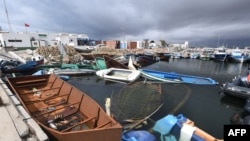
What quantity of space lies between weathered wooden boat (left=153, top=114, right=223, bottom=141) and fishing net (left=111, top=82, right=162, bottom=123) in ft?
5.41

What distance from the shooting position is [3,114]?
3.49 m

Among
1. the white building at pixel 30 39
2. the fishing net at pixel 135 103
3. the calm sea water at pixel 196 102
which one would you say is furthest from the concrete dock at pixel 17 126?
the white building at pixel 30 39

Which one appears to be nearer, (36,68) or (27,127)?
(27,127)

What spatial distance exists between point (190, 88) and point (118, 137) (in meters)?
11.2

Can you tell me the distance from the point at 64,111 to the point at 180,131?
4.52m

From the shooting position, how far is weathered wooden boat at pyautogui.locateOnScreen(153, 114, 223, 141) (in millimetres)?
3993

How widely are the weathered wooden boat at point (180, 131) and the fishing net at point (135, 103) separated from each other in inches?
64.9

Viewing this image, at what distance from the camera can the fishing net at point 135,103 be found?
6117 mm

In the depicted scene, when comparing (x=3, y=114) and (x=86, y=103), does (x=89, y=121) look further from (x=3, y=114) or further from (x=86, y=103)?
(x=3, y=114)

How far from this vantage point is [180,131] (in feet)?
13.8

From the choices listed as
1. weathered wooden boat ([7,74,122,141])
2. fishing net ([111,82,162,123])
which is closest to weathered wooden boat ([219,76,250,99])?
fishing net ([111,82,162,123])

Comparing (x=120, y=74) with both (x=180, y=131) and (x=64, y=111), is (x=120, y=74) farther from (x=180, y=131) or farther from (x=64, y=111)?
(x=180, y=131)

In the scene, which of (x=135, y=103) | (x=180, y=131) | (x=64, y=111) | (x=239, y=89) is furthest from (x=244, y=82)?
(x=64, y=111)

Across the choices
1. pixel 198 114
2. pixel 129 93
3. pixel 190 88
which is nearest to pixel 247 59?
pixel 190 88
